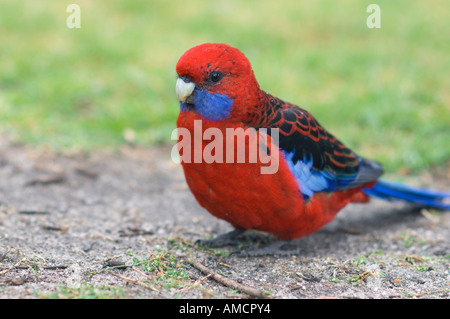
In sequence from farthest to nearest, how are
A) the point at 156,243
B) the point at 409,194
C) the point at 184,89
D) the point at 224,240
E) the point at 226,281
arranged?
the point at 409,194, the point at 224,240, the point at 156,243, the point at 184,89, the point at 226,281

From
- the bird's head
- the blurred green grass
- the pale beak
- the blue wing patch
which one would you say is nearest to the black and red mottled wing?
the blue wing patch

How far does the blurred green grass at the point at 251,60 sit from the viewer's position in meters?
6.52

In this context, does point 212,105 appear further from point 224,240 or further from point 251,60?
point 251,60

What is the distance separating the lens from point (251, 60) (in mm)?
8422

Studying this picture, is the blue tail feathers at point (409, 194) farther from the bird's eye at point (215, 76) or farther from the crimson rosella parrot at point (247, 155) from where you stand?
the bird's eye at point (215, 76)

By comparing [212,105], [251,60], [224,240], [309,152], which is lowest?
[224,240]

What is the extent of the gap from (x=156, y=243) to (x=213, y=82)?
1.35 m

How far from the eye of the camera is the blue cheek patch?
3.31 meters

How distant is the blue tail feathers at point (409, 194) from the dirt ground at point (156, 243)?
13cm

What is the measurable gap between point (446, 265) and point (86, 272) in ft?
8.08

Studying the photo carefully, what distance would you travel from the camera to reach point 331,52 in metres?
8.70

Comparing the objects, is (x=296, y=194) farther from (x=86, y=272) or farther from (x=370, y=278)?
(x=86, y=272)

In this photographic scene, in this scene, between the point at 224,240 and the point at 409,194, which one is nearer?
the point at 224,240

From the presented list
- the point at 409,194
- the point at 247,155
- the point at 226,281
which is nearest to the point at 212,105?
the point at 247,155
